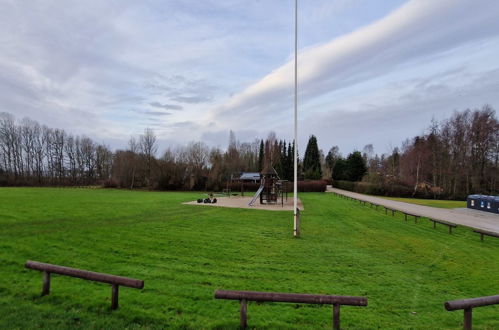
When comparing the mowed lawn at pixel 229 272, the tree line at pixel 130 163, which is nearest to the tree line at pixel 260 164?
the tree line at pixel 130 163

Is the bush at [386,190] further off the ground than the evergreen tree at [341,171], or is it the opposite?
the evergreen tree at [341,171]

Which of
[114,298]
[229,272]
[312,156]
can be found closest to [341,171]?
[312,156]

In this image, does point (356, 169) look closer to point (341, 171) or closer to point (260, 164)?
point (341, 171)

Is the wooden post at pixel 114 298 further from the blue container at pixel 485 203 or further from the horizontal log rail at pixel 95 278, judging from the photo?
the blue container at pixel 485 203

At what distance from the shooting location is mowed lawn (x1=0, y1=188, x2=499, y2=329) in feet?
15.1

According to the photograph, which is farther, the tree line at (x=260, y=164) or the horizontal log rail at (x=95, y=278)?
the tree line at (x=260, y=164)

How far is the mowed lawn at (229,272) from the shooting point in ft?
15.1

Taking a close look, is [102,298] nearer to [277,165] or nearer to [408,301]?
[408,301]

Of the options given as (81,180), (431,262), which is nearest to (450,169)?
(431,262)

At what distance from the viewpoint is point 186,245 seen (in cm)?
929

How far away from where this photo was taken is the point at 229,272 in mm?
6891

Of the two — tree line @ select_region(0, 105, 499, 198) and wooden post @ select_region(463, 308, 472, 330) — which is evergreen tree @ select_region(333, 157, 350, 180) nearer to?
tree line @ select_region(0, 105, 499, 198)

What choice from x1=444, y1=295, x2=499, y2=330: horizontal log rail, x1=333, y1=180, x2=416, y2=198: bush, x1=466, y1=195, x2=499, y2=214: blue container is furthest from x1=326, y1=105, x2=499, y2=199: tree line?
x1=444, y1=295, x2=499, y2=330: horizontal log rail

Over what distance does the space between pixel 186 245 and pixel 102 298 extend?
4.31 m
